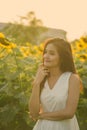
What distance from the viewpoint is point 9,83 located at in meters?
6.91

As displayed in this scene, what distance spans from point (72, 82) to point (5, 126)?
80.5 inches

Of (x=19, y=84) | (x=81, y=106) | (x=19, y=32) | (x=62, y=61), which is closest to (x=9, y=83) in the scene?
(x=19, y=84)

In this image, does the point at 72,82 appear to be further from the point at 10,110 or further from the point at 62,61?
the point at 10,110

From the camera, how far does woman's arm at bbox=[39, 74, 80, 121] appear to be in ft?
16.7

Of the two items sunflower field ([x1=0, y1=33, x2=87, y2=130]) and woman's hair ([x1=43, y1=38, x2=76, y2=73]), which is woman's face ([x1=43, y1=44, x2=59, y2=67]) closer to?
woman's hair ([x1=43, y1=38, x2=76, y2=73])

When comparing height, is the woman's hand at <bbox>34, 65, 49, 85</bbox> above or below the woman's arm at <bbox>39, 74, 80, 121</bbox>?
above

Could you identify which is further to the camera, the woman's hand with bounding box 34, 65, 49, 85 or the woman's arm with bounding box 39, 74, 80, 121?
the woman's hand with bounding box 34, 65, 49, 85

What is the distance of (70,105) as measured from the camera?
5.10 meters

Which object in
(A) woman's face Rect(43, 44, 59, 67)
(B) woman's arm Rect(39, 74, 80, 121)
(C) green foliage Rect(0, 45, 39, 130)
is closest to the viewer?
(B) woman's arm Rect(39, 74, 80, 121)

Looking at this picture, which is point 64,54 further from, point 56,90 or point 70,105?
point 70,105

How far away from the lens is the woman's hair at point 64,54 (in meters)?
5.30

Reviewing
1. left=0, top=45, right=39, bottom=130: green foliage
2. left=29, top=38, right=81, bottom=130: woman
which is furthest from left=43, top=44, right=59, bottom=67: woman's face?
left=0, top=45, right=39, bottom=130: green foliage

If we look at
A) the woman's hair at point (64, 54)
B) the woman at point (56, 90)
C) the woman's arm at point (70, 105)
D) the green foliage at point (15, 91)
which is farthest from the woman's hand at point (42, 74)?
the green foliage at point (15, 91)

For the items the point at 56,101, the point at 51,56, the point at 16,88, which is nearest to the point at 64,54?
the point at 51,56
